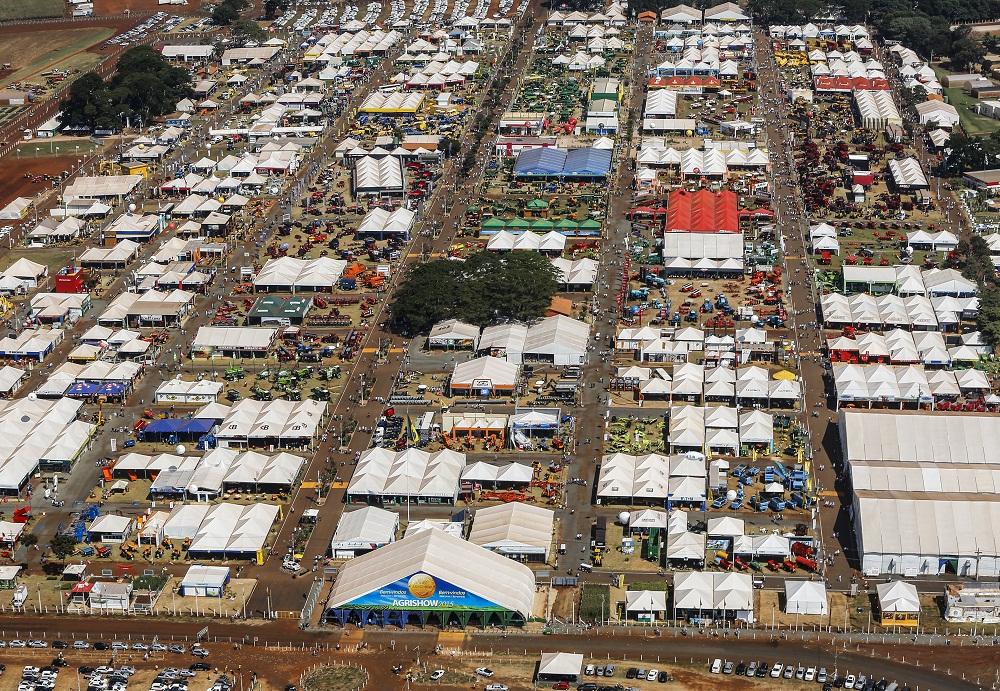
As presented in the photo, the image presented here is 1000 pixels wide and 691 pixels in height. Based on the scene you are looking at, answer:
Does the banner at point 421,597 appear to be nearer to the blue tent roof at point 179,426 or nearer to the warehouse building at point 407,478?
Result: the warehouse building at point 407,478

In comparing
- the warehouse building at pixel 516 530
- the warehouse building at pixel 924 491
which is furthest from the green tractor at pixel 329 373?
the warehouse building at pixel 924 491

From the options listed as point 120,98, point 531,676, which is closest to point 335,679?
point 531,676

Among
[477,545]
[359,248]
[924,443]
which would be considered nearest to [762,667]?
[477,545]

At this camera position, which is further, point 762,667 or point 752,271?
point 752,271

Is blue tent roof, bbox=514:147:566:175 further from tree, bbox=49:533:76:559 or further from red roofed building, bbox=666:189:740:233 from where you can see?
tree, bbox=49:533:76:559

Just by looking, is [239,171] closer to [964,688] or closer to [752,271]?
[752,271]
